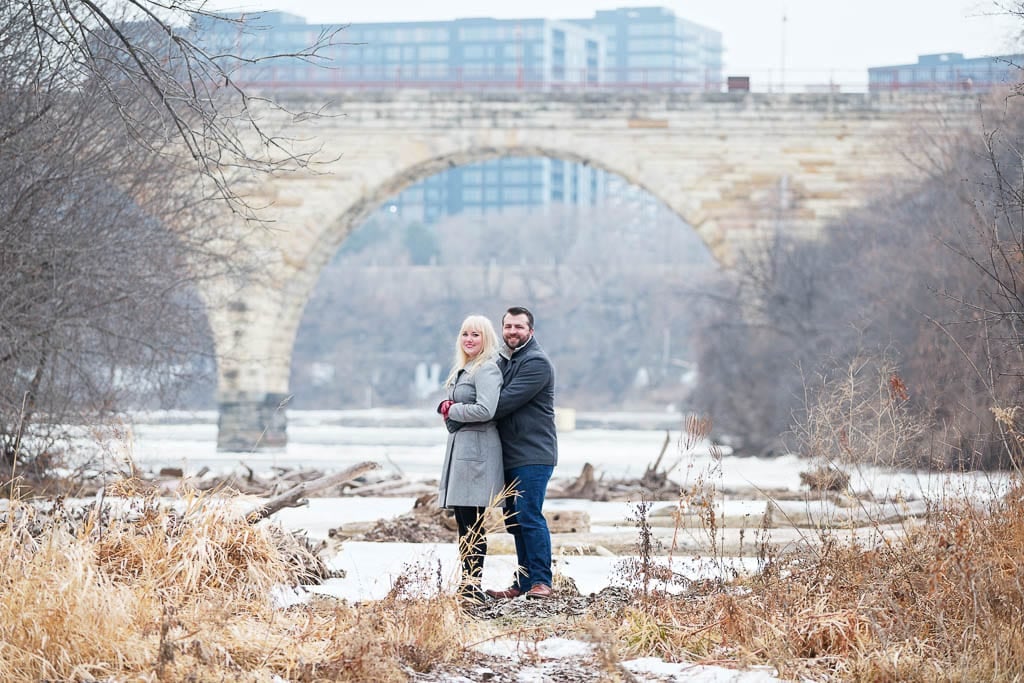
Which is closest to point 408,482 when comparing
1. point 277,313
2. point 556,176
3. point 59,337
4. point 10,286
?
point 59,337

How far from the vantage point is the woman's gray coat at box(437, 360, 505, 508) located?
7469mm

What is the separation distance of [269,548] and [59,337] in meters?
7.38

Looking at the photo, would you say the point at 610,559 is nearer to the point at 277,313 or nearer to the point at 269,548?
the point at 269,548

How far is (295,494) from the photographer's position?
905 cm

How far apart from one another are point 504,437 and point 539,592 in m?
0.87

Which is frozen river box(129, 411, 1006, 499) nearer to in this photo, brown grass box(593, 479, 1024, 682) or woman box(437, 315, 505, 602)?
brown grass box(593, 479, 1024, 682)

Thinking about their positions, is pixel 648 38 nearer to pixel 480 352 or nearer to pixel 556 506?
pixel 556 506

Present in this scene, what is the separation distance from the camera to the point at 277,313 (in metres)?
34.1

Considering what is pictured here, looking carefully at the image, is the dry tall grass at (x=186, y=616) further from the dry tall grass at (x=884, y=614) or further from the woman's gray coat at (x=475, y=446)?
the dry tall grass at (x=884, y=614)

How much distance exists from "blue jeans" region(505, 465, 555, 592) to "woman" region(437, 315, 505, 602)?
116mm

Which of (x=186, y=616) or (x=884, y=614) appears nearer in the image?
(x=186, y=616)

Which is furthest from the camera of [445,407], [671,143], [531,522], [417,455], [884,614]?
[671,143]

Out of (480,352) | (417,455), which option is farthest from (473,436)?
(417,455)

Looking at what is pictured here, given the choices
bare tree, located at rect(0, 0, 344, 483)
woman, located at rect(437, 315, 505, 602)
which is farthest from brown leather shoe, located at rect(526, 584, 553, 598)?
bare tree, located at rect(0, 0, 344, 483)
